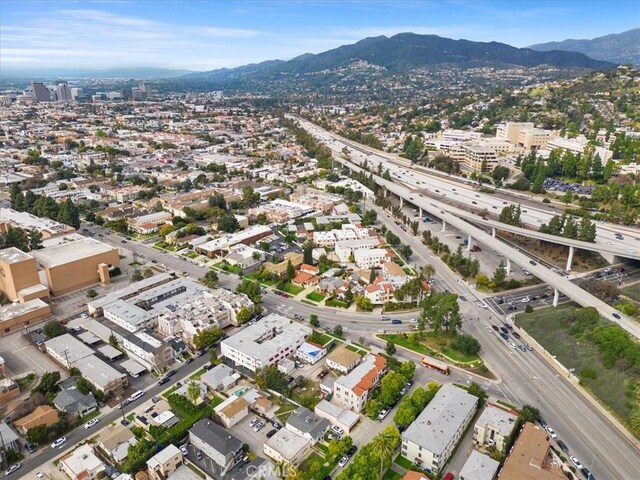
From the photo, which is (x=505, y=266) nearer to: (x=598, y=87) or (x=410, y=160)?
(x=410, y=160)

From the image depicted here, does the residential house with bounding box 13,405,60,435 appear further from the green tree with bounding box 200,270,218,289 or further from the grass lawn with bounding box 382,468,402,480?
the grass lawn with bounding box 382,468,402,480

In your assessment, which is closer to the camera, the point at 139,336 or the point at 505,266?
the point at 139,336

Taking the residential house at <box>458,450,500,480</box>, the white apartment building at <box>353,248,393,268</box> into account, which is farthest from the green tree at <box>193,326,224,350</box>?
the residential house at <box>458,450,500,480</box>

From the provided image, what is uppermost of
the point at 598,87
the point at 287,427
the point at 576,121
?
the point at 598,87

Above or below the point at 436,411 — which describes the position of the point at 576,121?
above

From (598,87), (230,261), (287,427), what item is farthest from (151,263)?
(598,87)

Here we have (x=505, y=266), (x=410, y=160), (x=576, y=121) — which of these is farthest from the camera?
(x=576, y=121)

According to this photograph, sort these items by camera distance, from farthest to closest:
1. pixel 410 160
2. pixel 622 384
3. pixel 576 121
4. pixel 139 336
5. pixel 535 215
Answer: pixel 576 121
pixel 410 160
pixel 535 215
pixel 139 336
pixel 622 384

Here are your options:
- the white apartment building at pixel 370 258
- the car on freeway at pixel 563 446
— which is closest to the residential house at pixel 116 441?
the car on freeway at pixel 563 446

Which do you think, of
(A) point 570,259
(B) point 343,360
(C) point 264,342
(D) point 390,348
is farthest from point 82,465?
(A) point 570,259
